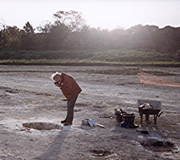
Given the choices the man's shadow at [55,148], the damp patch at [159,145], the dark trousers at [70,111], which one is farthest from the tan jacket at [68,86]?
the damp patch at [159,145]

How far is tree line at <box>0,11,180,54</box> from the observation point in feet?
206

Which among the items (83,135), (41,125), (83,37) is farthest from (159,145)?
(83,37)

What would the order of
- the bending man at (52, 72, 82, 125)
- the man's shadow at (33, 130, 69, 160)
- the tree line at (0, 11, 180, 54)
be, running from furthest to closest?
the tree line at (0, 11, 180, 54) → the bending man at (52, 72, 82, 125) → the man's shadow at (33, 130, 69, 160)

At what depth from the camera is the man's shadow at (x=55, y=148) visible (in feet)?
17.5

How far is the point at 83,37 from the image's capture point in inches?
2643

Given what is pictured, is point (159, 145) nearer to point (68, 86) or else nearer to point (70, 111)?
point (70, 111)

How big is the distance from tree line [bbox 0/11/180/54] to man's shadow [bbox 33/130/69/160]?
5460cm

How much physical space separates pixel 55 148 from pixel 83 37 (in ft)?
206

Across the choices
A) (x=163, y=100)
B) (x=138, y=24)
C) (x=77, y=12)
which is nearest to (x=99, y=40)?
(x=77, y=12)

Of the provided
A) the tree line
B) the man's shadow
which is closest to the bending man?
the man's shadow

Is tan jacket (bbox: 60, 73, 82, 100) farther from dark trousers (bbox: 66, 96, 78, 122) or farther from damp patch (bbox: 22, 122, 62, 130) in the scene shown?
damp patch (bbox: 22, 122, 62, 130)

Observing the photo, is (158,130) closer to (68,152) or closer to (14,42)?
(68,152)

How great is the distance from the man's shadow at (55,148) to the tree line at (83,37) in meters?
54.6

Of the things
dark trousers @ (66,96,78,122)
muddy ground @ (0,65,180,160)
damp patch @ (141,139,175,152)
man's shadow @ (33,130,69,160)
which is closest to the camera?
man's shadow @ (33,130,69,160)
